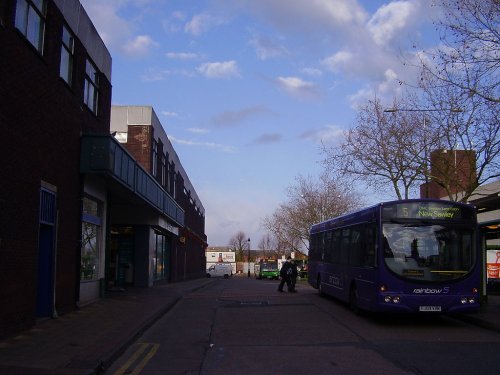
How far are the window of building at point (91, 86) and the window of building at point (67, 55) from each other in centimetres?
155

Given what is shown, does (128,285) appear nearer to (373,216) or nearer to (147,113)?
(147,113)

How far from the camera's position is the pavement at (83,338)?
845cm

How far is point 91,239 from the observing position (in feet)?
60.7

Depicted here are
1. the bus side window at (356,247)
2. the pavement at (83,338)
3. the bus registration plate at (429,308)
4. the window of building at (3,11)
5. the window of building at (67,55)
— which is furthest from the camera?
the bus side window at (356,247)

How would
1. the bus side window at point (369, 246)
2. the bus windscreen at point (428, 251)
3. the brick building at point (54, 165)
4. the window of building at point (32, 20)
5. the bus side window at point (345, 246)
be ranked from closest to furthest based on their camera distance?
the brick building at point (54, 165), the window of building at point (32, 20), the bus windscreen at point (428, 251), the bus side window at point (369, 246), the bus side window at point (345, 246)

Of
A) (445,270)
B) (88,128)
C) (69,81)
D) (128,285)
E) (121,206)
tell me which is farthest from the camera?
(128,285)

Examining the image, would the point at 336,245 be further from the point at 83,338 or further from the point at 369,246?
the point at 83,338

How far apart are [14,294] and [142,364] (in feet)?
10.4

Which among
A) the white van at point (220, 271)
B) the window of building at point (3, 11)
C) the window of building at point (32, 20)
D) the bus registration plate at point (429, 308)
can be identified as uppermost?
the window of building at point (32, 20)

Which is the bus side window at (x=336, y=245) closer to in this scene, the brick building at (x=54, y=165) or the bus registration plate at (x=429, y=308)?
the bus registration plate at (x=429, y=308)

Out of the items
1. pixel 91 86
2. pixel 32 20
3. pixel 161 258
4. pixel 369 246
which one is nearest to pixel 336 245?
pixel 369 246

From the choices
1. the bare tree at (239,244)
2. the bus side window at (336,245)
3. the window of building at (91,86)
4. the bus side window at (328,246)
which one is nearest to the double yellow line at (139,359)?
the window of building at (91,86)

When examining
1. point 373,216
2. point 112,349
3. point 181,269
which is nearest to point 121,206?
point 373,216

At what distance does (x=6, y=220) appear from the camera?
34.2 ft
